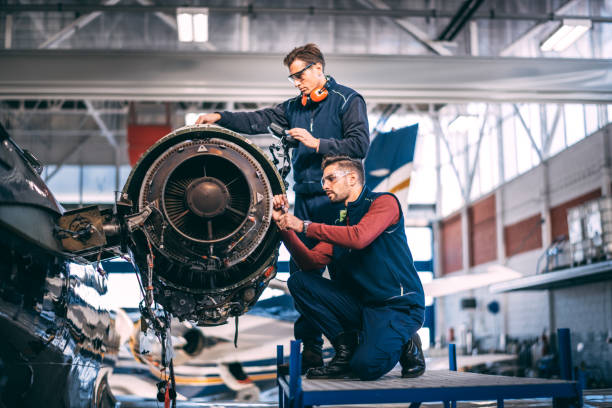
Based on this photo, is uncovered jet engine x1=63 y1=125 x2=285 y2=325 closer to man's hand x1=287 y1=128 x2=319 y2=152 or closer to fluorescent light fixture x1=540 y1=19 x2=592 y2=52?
man's hand x1=287 y1=128 x2=319 y2=152

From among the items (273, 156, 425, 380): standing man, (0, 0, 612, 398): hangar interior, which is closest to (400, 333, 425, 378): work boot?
(273, 156, 425, 380): standing man

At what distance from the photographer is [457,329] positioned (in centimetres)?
2547

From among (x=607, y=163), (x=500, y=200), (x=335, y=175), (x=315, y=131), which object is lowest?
(x=335, y=175)

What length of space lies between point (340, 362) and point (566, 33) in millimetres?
10514

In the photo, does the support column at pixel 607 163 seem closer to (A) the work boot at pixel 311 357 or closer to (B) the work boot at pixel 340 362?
(A) the work boot at pixel 311 357

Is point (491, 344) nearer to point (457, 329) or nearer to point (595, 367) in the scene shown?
point (457, 329)

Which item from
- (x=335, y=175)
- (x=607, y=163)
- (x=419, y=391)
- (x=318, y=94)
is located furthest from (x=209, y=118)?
(x=607, y=163)

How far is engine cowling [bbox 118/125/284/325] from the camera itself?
2.81 meters

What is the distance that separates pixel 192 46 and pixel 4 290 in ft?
56.0

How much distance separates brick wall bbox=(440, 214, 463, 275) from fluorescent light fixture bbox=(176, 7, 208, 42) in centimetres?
1808

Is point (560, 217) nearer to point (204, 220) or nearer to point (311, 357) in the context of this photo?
point (311, 357)

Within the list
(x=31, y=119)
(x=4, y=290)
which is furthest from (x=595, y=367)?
(x=31, y=119)

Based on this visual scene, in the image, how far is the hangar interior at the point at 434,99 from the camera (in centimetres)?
964

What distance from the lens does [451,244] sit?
2720 centimetres
